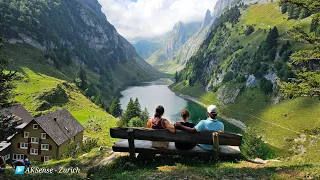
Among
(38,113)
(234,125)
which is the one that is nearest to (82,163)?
(38,113)

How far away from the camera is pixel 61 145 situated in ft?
178

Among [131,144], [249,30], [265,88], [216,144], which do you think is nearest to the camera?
[216,144]

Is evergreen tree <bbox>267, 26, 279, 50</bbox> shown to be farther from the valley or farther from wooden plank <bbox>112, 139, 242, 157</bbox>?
wooden plank <bbox>112, 139, 242, 157</bbox>

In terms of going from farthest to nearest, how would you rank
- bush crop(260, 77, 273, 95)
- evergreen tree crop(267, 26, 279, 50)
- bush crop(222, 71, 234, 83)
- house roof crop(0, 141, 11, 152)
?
1. bush crop(222, 71, 234, 83)
2. evergreen tree crop(267, 26, 279, 50)
3. bush crop(260, 77, 273, 95)
4. house roof crop(0, 141, 11, 152)

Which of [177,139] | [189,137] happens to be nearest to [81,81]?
[177,139]

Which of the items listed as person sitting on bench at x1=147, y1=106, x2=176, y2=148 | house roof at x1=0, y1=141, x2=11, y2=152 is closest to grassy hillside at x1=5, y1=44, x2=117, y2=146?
house roof at x1=0, y1=141, x2=11, y2=152

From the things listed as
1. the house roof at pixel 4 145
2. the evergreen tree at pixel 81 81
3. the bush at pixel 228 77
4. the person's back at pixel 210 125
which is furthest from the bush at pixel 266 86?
the person's back at pixel 210 125

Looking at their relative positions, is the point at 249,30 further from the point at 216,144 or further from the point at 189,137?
the point at 189,137

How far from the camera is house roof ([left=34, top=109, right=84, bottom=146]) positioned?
177ft

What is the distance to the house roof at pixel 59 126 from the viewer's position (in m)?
53.8

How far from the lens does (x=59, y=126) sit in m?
58.2

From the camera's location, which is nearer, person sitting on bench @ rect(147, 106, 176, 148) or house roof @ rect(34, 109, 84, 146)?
person sitting on bench @ rect(147, 106, 176, 148)

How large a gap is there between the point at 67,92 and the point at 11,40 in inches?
2832

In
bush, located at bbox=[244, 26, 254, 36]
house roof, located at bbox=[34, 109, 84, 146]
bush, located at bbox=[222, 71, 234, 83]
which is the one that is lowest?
house roof, located at bbox=[34, 109, 84, 146]
